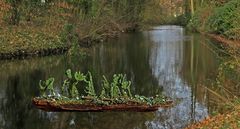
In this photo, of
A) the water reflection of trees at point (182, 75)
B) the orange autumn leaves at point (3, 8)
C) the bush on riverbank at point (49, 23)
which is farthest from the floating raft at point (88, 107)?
the orange autumn leaves at point (3, 8)

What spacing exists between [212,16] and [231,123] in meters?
42.4

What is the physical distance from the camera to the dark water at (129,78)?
17.8 metres

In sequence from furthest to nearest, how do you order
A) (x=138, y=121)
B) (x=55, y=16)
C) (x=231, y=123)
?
1. (x=55, y=16)
2. (x=138, y=121)
3. (x=231, y=123)

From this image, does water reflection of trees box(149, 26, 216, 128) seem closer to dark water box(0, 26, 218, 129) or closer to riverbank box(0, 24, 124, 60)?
dark water box(0, 26, 218, 129)

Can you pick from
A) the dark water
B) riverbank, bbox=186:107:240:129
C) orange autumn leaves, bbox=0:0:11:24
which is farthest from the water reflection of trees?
orange autumn leaves, bbox=0:0:11:24

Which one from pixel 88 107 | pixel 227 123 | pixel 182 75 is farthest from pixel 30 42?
pixel 227 123

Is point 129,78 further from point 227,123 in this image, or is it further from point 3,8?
point 3,8

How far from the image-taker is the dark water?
58.2 ft

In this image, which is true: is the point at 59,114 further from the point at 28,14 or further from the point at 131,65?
the point at 28,14

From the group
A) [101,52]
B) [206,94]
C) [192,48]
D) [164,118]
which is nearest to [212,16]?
[192,48]

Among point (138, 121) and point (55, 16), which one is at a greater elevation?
point (55, 16)

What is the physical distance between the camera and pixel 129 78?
27.4 m

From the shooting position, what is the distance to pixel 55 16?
44.6 meters

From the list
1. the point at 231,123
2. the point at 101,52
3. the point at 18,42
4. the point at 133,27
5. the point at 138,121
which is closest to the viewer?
the point at 231,123
